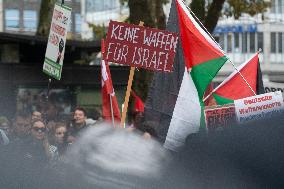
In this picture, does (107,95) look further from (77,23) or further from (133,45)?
(77,23)

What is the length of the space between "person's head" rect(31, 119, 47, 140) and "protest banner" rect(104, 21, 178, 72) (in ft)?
3.42

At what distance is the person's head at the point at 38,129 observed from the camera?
8.53 meters

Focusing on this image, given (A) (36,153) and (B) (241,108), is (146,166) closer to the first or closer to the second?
(A) (36,153)

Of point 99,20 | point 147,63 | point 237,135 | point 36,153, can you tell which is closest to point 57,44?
point 147,63

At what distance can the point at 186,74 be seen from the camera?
716 centimetres

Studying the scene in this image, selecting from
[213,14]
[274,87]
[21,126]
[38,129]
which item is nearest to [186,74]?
[38,129]

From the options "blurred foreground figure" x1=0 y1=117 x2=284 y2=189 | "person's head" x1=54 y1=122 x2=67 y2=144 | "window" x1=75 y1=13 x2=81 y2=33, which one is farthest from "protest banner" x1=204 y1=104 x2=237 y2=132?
"window" x1=75 y1=13 x2=81 y2=33

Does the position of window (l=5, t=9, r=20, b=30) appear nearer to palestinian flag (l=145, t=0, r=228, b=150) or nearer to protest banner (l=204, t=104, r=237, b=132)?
palestinian flag (l=145, t=0, r=228, b=150)

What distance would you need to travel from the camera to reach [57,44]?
32.9 feet

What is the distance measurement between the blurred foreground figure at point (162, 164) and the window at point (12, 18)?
182 ft

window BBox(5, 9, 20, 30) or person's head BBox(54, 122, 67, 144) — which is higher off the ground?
person's head BBox(54, 122, 67, 144)

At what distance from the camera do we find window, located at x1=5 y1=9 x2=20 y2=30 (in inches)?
2304

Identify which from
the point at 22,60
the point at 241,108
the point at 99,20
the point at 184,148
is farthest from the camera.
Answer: the point at 99,20

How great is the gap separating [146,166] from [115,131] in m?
0.26
